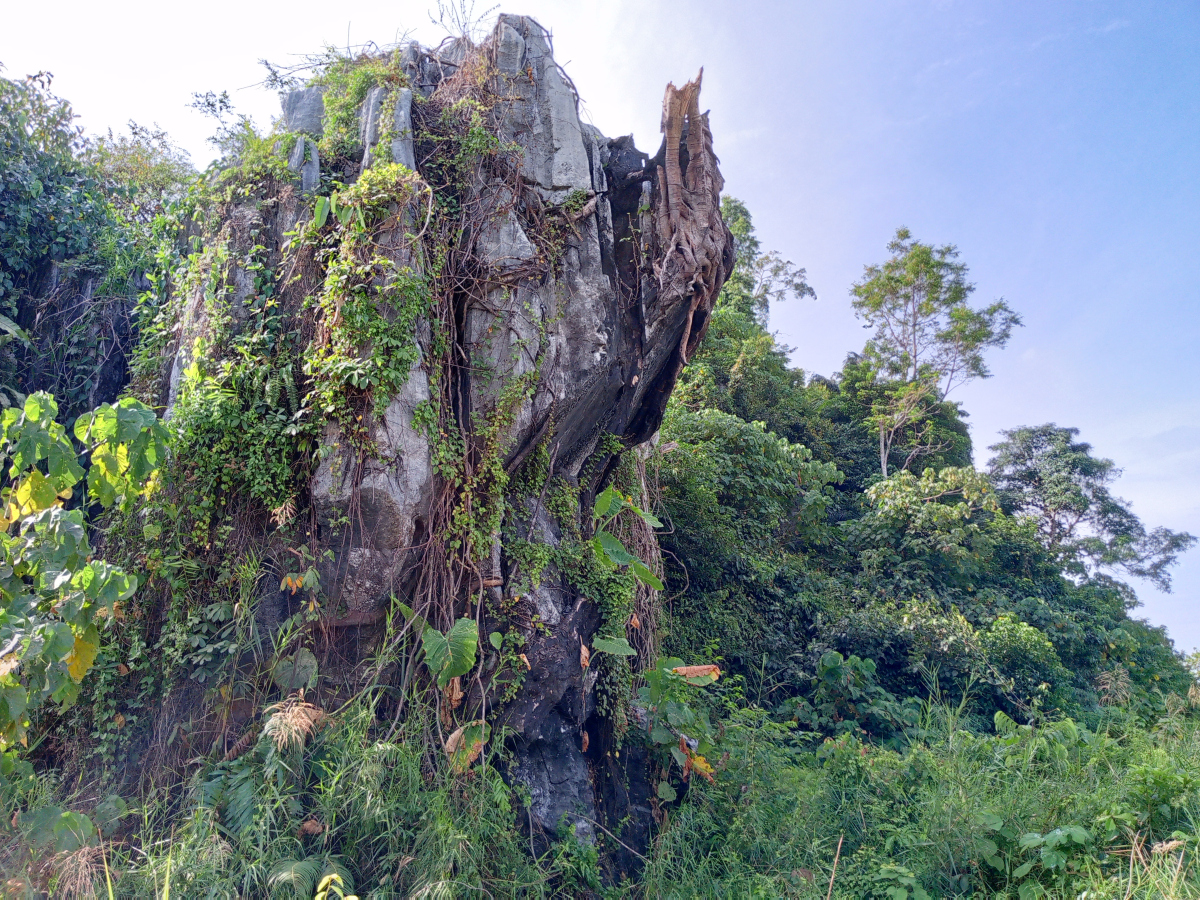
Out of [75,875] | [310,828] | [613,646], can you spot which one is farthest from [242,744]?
[613,646]

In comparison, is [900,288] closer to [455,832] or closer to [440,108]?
[440,108]

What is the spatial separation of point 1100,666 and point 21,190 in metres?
15.4

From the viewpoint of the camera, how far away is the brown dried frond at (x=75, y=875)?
3162mm

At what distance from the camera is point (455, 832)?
386cm

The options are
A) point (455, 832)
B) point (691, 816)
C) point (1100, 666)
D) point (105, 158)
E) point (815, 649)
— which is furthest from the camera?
point (1100, 666)

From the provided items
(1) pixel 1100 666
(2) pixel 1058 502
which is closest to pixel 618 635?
(1) pixel 1100 666

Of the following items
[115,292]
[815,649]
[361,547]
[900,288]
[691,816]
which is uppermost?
[900,288]

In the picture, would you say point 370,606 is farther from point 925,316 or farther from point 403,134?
point 925,316

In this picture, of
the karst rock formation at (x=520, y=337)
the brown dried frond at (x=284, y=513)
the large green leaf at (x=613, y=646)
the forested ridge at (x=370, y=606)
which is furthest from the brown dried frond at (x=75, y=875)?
the large green leaf at (x=613, y=646)

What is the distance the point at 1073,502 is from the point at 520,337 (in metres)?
17.0

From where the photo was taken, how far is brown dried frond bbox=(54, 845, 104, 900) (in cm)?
316

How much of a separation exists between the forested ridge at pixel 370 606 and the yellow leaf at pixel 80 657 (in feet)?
0.05

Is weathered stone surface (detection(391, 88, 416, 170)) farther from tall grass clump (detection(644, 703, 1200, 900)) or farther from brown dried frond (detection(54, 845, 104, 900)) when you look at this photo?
tall grass clump (detection(644, 703, 1200, 900))

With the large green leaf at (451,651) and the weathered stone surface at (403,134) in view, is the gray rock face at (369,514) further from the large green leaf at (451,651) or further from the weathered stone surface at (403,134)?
the weathered stone surface at (403,134)
